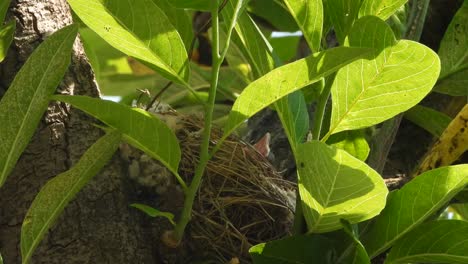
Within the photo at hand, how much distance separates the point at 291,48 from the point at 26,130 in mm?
1612

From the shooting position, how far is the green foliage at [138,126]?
1193 millimetres

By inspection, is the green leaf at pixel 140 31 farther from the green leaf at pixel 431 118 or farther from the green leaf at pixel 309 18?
the green leaf at pixel 431 118

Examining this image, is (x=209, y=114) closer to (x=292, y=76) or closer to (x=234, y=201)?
(x=292, y=76)

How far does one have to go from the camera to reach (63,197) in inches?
48.1

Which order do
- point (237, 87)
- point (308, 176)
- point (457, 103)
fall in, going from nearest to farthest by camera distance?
point (308, 176) < point (457, 103) < point (237, 87)

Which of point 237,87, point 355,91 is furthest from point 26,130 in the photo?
point 237,87

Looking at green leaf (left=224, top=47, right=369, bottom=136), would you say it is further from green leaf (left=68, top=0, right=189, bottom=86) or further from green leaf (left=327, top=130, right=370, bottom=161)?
green leaf (left=327, top=130, right=370, bottom=161)

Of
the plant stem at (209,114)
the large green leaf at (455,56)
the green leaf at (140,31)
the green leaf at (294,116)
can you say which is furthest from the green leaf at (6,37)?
the large green leaf at (455,56)

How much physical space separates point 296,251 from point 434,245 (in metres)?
0.20

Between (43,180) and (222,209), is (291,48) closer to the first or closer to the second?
(222,209)

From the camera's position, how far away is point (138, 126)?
4.09 ft

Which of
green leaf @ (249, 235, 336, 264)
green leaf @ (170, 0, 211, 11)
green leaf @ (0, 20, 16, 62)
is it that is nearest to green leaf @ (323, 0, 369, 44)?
green leaf @ (170, 0, 211, 11)

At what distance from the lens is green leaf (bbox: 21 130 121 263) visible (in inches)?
47.6

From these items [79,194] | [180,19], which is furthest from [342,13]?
[79,194]
